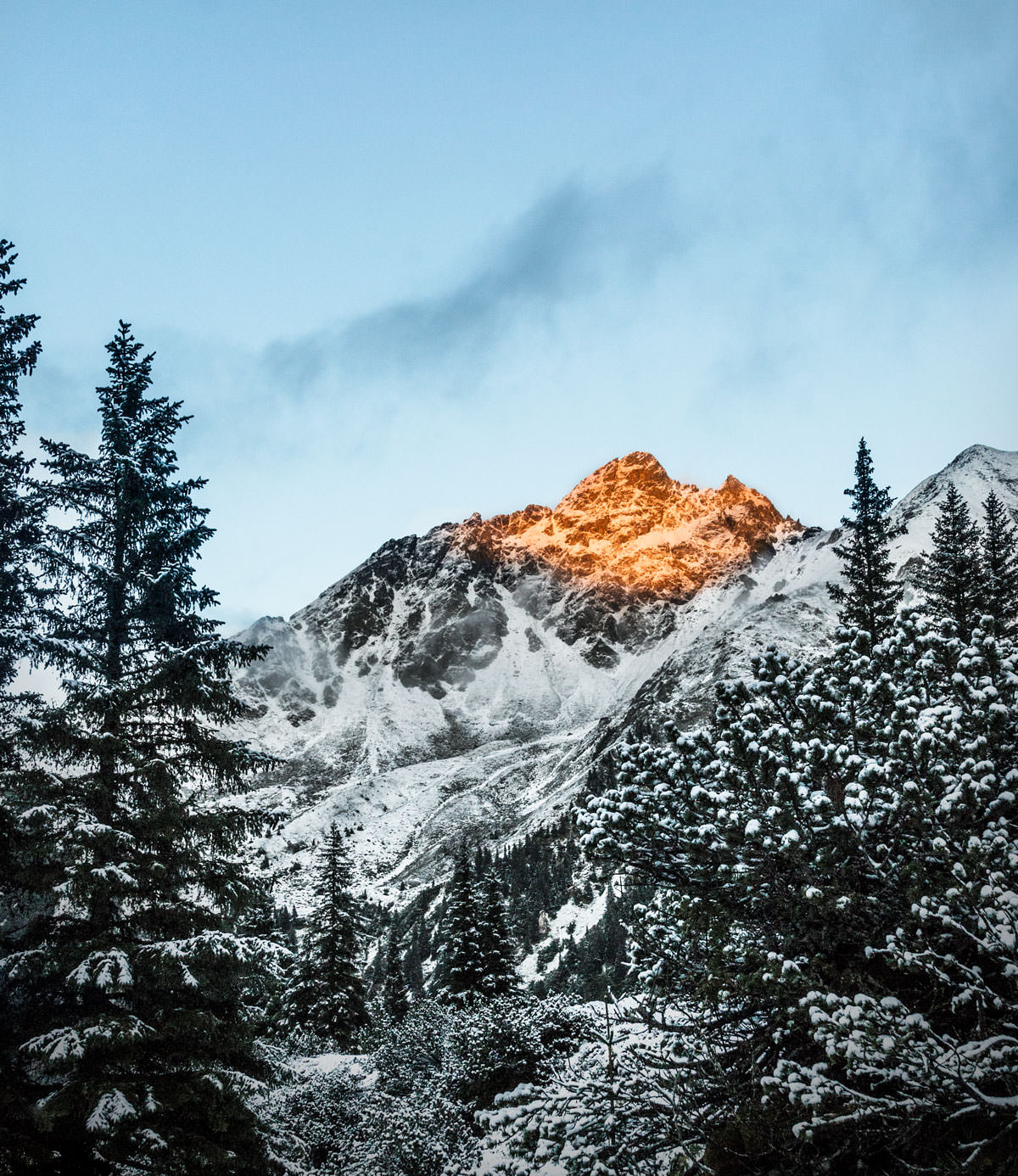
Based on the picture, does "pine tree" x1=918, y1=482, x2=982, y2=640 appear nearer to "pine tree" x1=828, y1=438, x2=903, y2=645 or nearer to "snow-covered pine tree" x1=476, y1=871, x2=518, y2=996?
"pine tree" x1=828, y1=438, x2=903, y2=645

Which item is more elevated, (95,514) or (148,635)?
(95,514)

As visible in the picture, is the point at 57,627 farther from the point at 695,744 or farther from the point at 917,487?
the point at 917,487

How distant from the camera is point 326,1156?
16.4 meters

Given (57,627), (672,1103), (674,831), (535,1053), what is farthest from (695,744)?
(535,1053)

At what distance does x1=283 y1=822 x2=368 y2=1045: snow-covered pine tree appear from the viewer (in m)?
27.2

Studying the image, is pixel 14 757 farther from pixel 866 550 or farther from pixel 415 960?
pixel 415 960

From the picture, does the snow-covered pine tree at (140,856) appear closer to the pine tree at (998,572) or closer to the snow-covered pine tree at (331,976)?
the snow-covered pine tree at (331,976)

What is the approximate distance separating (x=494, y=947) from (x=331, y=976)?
6722 millimetres

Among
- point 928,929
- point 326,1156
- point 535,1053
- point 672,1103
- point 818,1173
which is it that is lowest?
point 326,1156

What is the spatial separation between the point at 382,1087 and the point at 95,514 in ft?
53.2

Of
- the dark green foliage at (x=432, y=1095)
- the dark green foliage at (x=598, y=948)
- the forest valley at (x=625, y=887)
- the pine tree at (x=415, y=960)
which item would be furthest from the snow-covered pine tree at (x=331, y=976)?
the pine tree at (x=415, y=960)

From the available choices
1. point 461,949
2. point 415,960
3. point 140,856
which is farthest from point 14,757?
point 415,960

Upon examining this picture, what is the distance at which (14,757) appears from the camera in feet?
30.1

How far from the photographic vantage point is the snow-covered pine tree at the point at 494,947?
26125 millimetres
